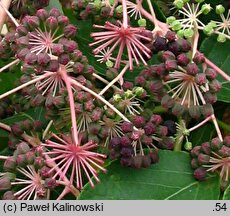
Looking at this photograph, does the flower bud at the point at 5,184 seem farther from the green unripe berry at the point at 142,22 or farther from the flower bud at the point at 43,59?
the green unripe berry at the point at 142,22

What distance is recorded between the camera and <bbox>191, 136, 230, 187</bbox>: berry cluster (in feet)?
4.30

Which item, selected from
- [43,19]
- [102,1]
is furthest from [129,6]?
[43,19]

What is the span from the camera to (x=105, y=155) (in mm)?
1277

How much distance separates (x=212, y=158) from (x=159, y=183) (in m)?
0.12

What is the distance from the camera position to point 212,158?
4.38 ft

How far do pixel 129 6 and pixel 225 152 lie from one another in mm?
383

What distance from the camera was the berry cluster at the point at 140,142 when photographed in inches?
50.2

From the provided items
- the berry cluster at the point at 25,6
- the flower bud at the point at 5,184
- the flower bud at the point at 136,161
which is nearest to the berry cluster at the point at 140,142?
the flower bud at the point at 136,161

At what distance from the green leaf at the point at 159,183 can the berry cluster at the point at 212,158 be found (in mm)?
20

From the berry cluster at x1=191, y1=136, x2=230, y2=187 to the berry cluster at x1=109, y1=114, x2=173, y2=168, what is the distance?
59 mm

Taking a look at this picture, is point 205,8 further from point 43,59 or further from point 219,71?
point 43,59

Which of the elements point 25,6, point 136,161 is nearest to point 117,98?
point 136,161

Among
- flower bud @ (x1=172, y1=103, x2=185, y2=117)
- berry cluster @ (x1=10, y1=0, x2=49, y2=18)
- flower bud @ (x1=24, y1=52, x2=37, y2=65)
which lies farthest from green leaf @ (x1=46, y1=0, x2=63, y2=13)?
flower bud @ (x1=172, y1=103, x2=185, y2=117)
